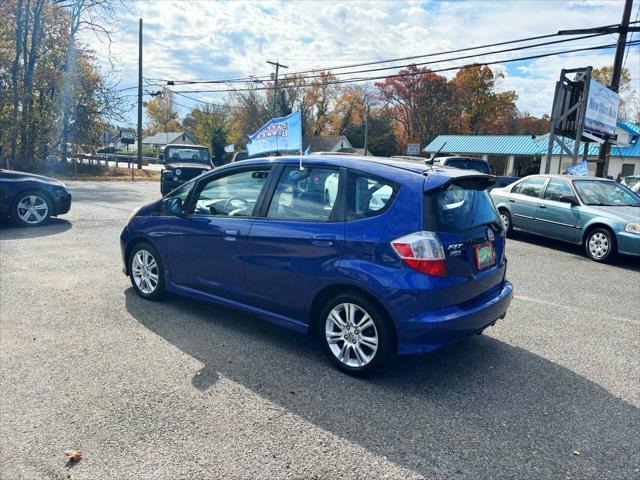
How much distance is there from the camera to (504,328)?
16.1ft

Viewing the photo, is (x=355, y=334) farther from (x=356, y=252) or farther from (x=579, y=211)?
(x=579, y=211)

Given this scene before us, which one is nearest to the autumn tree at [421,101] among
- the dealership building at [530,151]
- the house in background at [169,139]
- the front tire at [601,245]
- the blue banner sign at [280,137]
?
the dealership building at [530,151]

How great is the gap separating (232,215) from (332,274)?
1.33 meters

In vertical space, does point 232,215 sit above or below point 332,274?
above

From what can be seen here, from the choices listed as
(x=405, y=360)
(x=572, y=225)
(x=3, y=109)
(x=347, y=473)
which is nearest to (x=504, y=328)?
(x=405, y=360)

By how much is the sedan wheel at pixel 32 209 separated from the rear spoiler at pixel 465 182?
910 cm

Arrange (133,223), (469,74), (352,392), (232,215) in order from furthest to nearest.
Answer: (469,74)
(133,223)
(232,215)
(352,392)

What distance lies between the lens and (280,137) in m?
5.40

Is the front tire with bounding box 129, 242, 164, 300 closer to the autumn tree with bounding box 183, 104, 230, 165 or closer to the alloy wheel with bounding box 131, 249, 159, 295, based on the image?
the alloy wheel with bounding box 131, 249, 159, 295

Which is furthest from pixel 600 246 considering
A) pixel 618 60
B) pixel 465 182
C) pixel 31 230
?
pixel 618 60

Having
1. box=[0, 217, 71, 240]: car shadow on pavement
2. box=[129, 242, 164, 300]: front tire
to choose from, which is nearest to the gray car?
box=[129, 242, 164, 300]: front tire

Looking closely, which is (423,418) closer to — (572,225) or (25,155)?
(572,225)

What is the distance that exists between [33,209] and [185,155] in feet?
28.7

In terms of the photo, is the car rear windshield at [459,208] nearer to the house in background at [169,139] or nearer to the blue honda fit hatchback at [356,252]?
the blue honda fit hatchback at [356,252]
